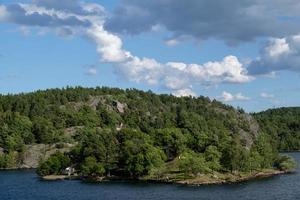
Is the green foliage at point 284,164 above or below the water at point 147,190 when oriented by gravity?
above

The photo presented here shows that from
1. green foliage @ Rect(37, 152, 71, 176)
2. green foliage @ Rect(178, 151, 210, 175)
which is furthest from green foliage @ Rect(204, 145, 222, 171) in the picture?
green foliage @ Rect(37, 152, 71, 176)

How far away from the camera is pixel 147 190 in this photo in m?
145

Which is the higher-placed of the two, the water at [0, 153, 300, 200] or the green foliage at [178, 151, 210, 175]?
the green foliage at [178, 151, 210, 175]

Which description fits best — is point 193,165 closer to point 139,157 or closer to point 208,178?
point 208,178

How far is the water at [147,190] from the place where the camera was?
5231 inches

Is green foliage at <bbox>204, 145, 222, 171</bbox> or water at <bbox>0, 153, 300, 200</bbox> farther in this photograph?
green foliage at <bbox>204, 145, 222, 171</bbox>

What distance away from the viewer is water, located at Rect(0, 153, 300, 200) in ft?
436

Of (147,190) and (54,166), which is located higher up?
(54,166)

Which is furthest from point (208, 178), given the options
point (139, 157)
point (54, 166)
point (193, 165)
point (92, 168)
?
point (54, 166)

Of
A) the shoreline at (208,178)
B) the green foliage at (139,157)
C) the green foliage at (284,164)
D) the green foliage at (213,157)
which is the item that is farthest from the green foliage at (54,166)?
the green foliage at (284,164)

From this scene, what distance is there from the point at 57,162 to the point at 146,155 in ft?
114

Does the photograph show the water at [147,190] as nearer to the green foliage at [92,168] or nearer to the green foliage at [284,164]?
the green foliage at [92,168]

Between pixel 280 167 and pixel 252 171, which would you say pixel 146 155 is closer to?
pixel 252 171

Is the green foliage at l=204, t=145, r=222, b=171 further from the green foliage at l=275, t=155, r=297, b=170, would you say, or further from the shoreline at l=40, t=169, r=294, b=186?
the green foliage at l=275, t=155, r=297, b=170
